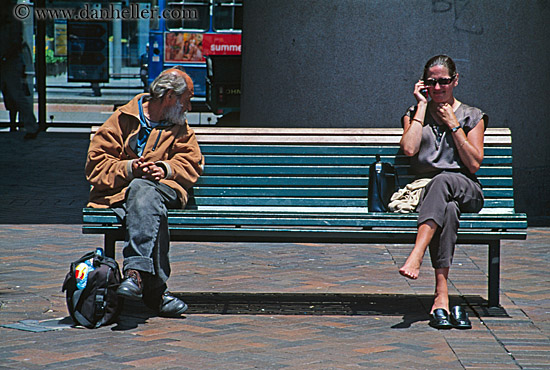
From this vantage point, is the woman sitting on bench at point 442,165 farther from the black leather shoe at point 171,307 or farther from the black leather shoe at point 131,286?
the black leather shoe at point 131,286

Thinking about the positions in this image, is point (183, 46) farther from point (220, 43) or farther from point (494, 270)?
point (494, 270)

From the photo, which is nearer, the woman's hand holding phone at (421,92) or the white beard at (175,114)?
the white beard at (175,114)

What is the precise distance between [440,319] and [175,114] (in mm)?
1927

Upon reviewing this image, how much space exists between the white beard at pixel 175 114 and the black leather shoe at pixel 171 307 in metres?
1.03

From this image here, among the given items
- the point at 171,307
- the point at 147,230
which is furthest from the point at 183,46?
the point at 147,230

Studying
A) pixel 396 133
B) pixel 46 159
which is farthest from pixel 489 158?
pixel 46 159

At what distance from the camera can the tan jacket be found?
5.18 m

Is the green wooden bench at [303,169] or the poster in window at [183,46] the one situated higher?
the poster in window at [183,46]

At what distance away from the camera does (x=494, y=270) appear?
531 centimetres

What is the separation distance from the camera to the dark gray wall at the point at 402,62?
Result: 8438 mm

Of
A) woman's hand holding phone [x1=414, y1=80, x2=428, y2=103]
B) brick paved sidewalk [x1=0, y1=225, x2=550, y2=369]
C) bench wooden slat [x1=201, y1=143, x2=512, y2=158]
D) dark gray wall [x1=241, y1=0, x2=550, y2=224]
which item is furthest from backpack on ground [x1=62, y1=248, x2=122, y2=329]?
dark gray wall [x1=241, y1=0, x2=550, y2=224]

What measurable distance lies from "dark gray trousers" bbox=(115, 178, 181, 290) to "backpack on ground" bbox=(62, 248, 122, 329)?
5.1 inches

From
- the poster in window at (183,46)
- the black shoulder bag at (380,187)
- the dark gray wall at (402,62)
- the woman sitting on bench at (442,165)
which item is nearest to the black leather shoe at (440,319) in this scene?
the woman sitting on bench at (442,165)


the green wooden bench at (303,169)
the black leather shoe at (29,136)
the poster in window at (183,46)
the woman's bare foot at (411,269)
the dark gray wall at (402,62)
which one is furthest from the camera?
the poster in window at (183,46)
